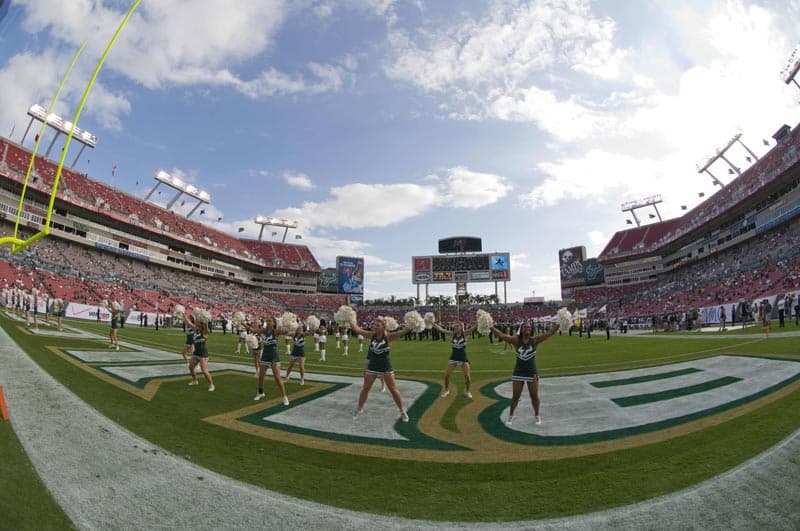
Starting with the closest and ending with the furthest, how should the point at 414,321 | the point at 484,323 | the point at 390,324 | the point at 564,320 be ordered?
the point at 564,320
the point at 414,321
the point at 484,323
the point at 390,324

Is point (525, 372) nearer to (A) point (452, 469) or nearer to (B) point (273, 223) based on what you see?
(A) point (452, 469)

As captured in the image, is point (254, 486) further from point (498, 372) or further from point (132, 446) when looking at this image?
point (498, 372)

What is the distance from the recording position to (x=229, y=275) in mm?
80000

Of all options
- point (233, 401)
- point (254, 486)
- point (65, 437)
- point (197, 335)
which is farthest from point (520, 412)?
point (197, 335)

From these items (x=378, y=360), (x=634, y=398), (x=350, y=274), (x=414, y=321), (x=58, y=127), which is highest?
(x=58, y=127)

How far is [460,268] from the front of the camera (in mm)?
75812

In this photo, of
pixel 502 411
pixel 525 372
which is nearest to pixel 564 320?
pixel 525 372

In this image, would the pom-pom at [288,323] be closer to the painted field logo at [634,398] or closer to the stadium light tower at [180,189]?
the painted field logo at [634,398]

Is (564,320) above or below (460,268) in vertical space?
below

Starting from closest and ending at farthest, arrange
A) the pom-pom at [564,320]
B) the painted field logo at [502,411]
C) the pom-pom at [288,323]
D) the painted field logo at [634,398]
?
the painted field logo at [502,411]
the painted field logo at [634,398]
the pom-pom at [564,320]
the pom-pom at [288,323]

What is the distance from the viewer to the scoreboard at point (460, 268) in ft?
244

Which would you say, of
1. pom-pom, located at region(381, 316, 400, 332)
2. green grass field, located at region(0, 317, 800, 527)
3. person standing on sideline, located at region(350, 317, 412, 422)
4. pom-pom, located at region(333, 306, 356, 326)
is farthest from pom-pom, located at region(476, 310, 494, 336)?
pom-pom, located at region(333, 306, 356, 326)

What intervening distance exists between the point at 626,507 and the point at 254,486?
11.6 feet

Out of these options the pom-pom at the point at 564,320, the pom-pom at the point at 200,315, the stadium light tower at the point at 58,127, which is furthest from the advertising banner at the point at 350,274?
the pom-pom at the point at 564,320
